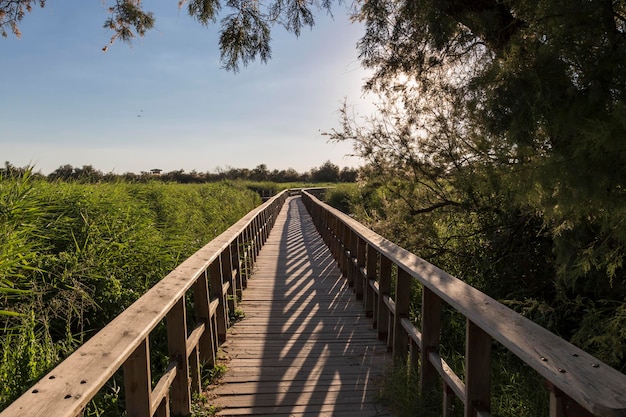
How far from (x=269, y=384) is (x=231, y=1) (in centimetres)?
391

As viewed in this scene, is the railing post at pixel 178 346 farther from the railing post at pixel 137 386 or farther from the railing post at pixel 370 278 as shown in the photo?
the railing post at pixel 370 278

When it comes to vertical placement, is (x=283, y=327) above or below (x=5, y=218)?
below

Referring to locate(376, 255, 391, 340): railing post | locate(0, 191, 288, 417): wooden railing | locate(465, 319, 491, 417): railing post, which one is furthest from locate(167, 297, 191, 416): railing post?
locate(376, 255, 391, 340): railing post

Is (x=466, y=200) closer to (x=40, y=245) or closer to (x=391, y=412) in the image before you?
(x=391, y=412)

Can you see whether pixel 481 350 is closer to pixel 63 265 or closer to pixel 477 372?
pixel 477 372

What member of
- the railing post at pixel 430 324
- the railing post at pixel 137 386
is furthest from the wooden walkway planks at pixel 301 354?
the railing post at pixel 137 386

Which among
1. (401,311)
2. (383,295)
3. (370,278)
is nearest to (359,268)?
(370,278)

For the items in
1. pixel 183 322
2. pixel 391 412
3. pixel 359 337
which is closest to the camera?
pixel 183 322

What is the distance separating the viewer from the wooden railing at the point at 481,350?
1.23m

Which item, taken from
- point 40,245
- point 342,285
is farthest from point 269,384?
point 342,285

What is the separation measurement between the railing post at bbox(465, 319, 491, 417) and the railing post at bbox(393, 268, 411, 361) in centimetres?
121

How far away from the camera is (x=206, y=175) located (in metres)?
55.8

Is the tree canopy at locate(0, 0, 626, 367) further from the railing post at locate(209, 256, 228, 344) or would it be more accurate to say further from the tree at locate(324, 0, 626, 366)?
the railing post at locate(209, 256, 228, 344)

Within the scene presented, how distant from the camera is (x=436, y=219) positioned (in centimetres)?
612
